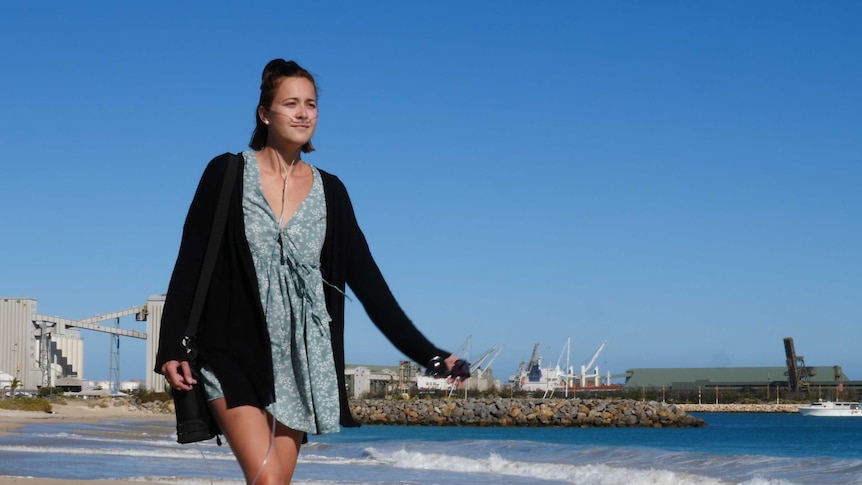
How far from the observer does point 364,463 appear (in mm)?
17234

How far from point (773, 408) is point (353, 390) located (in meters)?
34.5

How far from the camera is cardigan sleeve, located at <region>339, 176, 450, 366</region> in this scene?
2914 mm

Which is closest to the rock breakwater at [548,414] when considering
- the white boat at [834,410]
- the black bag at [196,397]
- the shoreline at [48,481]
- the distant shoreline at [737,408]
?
the white boat at [834,410]

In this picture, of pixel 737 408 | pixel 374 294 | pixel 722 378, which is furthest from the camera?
pixel 722 378

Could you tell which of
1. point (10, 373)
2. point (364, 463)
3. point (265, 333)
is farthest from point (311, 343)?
point (10, 373)

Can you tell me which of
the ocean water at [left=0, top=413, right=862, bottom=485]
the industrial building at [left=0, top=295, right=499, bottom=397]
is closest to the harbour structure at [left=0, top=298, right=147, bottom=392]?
the industrial building at [left=0, top=295, right=499, bottom=397]

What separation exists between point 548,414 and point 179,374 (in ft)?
177

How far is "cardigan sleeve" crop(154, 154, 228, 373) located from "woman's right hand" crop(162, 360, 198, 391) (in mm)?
15

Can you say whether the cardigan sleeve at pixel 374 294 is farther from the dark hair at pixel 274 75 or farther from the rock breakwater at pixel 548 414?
the rock breakwater at pixel 548 414

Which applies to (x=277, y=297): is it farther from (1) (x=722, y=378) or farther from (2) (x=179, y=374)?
(1) (x=722, y=378)

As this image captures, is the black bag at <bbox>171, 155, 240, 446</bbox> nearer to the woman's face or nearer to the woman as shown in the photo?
the woman

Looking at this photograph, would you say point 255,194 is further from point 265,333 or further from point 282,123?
point 265,333

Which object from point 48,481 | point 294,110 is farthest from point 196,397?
point 48,481

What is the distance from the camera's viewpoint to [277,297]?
2.69m
